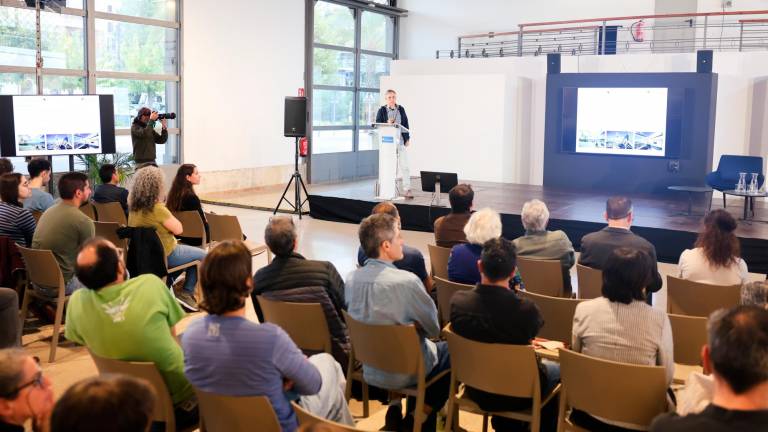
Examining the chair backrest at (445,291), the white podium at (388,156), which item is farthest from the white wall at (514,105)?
the chair backrest at (445,291)

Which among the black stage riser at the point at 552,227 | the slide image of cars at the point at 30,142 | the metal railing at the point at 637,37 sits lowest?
the black stage riser at the point at 552,227

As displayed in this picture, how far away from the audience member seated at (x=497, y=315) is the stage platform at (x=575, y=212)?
535 cm

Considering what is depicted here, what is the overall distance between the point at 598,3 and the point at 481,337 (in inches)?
532

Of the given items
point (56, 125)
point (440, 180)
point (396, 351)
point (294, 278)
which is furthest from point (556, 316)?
point (56, 125)

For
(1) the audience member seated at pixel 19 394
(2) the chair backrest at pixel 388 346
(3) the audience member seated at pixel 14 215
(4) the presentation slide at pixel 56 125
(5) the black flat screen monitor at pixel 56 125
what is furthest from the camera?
(4) the presentation slide at pixel 56 125

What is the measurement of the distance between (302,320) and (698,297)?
7.70ft

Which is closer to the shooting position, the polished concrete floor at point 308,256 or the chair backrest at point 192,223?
the polished concrete floor at point 308,256

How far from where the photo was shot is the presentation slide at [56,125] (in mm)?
8820

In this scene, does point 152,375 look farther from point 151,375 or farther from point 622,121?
point 622,121

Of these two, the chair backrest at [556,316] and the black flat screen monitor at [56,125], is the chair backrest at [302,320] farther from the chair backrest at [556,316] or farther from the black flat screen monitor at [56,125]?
the black flat screen monitor at [56,125]

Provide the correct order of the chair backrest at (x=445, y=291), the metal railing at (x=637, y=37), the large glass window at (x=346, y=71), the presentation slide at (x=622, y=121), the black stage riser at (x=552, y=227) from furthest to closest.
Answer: the large glass window at (x=346, y=71) < the metal railing at (x=637, y=37) < the presentation slide at (x=622, y=121) < the black stage riser at (x=552, y=227) < the chair backrest at (x=445, y=291)

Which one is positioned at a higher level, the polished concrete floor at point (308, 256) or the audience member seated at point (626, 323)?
the audience member seated at point (626, 323)

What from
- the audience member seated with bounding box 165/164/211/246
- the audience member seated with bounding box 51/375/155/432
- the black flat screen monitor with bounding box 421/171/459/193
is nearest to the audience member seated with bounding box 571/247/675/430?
the audience member seated with bounding box 51/375/155/432

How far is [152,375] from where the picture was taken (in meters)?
2.94
